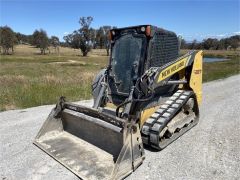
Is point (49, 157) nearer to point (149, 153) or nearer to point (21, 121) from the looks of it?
point (149, 153)

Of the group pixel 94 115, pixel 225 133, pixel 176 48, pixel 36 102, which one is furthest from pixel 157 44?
pixel 36 102

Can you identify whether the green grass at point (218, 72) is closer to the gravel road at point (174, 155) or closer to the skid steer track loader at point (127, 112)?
the gravel road at point (174, 155)

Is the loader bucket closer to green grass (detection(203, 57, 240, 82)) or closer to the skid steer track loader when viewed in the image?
the skid steer track loader

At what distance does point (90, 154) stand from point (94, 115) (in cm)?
76

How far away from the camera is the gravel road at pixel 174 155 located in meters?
4.48

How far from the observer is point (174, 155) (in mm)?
5129

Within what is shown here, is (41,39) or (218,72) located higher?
(41,39)

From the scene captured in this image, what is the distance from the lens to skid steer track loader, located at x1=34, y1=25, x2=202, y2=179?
4.61 meters

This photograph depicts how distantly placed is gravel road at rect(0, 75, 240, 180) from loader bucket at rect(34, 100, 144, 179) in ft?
0.67

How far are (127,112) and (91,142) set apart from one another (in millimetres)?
1029

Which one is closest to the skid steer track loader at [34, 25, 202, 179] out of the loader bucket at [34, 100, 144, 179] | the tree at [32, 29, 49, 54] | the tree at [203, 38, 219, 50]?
the loader bucket at [34, 100, 144, 179]

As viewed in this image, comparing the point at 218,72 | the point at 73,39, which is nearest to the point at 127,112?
the point at 218,72

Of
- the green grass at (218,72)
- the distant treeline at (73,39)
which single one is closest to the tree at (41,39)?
the distant treeline at (73,39)

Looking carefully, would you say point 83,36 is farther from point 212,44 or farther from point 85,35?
point 212,44
